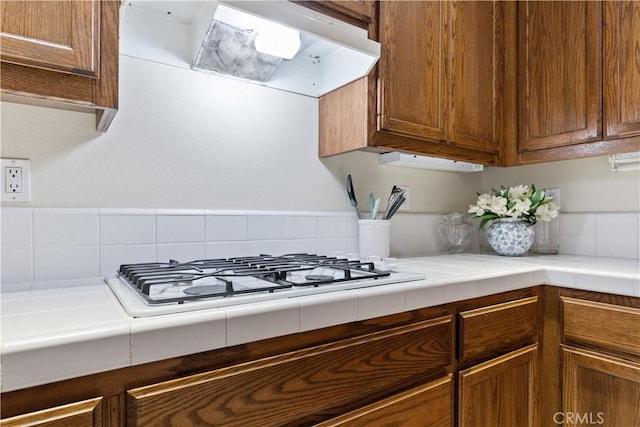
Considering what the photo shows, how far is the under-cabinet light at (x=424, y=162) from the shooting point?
152 centimetres

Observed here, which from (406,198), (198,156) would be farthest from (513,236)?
(198,156)

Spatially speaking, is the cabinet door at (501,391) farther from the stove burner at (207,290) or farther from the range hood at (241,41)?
the range hood at (241,41)

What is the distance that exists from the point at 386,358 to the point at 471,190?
1.41 metres

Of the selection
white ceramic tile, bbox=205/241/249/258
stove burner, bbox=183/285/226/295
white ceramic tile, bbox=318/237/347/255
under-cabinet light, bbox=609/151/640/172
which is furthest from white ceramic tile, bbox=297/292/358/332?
under-cabinet light, bbox=609/151/640/172

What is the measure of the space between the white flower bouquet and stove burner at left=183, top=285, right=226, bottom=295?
4.23ft

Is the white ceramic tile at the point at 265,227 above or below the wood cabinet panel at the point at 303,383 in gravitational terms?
above

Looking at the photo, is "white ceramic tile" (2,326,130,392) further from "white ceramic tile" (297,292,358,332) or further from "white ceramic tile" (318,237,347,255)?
"white ceramic tile" (318,237,347,255)

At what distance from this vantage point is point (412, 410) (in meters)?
0.90

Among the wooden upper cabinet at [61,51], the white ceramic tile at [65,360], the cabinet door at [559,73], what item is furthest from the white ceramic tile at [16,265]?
the cabinet door at [559,73]

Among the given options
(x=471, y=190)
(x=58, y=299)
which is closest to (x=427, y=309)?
(x=58, y=299)

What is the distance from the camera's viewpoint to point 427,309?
937 millimetres

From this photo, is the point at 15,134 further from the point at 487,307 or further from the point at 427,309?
the point at 487,307

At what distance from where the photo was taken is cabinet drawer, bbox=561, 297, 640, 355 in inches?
41.9

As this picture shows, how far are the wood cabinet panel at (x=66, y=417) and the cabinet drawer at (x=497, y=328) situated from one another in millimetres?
840
